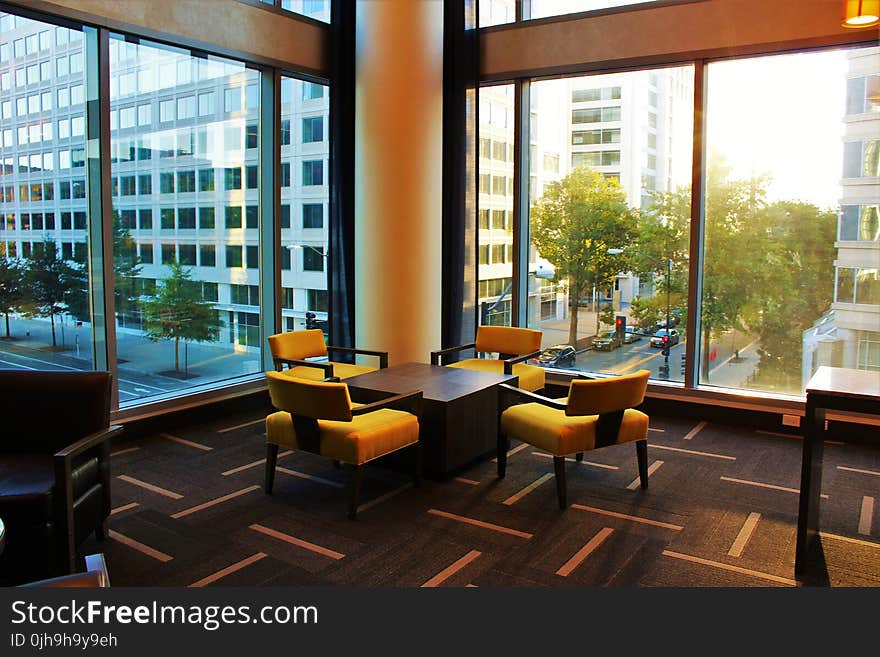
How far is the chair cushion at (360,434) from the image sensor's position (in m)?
3.65

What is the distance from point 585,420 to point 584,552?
31.9 inches

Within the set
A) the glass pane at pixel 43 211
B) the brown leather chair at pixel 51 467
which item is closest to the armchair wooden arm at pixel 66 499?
the brown leather chair at pixel 51 467

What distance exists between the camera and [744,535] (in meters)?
3.45

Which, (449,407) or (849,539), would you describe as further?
(449,407)

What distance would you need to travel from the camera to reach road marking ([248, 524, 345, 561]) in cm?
323

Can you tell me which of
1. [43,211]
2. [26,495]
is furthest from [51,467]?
[43,211]

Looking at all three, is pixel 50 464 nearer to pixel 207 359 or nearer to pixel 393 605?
pixel 393 605

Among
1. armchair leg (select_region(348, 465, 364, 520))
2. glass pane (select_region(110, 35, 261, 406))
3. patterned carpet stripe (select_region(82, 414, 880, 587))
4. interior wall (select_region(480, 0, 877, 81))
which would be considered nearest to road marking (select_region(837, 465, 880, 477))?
patterned carpet stripe (select_region(82, 414, 880, 587))

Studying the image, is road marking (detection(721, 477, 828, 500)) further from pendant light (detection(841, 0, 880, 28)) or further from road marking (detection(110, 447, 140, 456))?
road marking (detection(110, 447, 140, 456))

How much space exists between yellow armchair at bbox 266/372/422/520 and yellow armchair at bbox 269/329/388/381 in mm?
1082

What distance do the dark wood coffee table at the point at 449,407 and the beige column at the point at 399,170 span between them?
4.44 feet

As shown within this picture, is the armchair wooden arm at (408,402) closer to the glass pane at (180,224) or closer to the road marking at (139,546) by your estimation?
the road marking at (139,546)

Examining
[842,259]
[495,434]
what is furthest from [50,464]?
[842,259]

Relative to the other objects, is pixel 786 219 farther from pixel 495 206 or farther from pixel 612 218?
pixel 495 206
